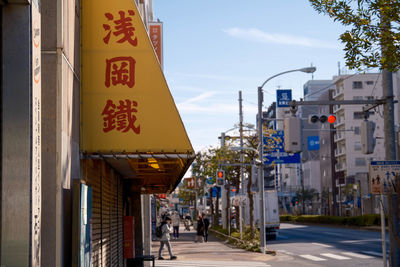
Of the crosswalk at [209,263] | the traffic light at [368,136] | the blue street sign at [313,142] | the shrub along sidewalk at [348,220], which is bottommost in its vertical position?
the shrub along sidewalk at [348,220]

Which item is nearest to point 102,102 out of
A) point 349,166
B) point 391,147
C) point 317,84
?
point 391,147

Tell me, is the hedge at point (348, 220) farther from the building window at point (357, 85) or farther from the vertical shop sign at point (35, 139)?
the vertical shop sign at point (35, 139)

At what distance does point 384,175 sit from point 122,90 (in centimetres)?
817

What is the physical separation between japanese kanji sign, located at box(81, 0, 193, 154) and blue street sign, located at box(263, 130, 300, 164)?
26.5m

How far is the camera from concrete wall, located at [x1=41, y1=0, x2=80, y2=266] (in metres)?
7.38

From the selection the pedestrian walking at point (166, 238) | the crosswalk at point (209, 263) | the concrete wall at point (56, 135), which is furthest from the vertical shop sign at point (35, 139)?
the pedestrian walking at point (166, 238)

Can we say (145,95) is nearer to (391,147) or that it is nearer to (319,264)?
(391,147)

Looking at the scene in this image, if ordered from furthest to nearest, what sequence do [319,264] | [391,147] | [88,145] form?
1. [319,264]
2. [391,147]
3. [88,145]

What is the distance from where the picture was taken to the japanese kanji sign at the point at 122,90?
9.38 metres

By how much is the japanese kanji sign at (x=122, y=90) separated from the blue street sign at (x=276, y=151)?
26495 millimetres

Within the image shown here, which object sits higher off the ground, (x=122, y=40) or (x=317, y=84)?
(x=317, y=84)

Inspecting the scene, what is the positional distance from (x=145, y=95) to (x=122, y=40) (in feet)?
3.10

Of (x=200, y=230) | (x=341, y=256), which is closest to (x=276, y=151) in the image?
(x=200, y=230)

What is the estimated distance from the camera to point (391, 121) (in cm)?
1602
